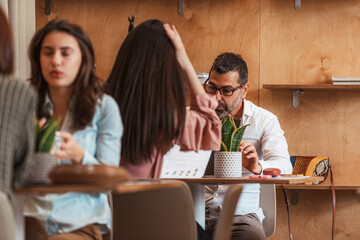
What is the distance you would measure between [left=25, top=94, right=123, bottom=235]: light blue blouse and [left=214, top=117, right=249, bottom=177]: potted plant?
69cm

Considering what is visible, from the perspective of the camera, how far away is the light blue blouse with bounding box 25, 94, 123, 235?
4.89ft

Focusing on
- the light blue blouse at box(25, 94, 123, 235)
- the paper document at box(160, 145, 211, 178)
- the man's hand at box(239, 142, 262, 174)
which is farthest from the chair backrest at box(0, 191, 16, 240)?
the man's hand at box(239, 142, 262, 174)

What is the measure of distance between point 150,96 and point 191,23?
2205 millimetres

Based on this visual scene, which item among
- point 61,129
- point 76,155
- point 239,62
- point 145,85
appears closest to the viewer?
point 76,155

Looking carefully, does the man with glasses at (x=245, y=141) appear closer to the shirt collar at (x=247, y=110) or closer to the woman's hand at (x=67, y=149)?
the shirt collar at (x=247, y=110)

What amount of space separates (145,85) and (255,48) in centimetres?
220

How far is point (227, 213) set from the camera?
169 cm

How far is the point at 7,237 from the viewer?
1.07 metres

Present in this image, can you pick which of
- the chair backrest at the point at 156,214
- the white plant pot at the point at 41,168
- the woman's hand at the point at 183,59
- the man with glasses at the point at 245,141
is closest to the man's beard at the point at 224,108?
the man with glasses at the point at 245,141

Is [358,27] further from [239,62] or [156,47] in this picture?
[156,47]

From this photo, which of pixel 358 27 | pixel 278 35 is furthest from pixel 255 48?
pixel 358 27

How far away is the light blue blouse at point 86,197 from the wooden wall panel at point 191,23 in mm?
2421

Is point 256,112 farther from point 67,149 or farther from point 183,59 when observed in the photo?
point 67,149

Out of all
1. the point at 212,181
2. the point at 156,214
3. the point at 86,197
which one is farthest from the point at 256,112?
the point at 86,197
